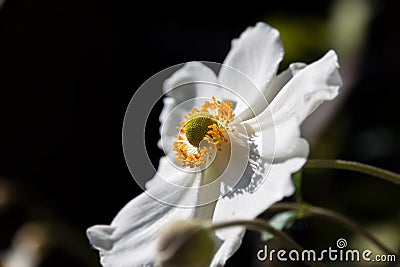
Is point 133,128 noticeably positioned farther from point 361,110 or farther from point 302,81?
point 361,110

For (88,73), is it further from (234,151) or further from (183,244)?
(183,244)

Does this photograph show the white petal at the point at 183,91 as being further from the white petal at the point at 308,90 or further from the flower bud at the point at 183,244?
the flower bud at the point at 183,244

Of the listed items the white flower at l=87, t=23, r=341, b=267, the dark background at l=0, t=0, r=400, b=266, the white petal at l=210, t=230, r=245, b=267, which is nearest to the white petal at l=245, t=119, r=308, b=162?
the white flower at l=87, t=23, r=341, b=267

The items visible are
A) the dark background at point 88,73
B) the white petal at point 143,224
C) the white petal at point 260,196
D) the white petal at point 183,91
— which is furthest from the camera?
the dark background at point 88,73

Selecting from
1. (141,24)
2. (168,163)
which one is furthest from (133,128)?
(141,24)

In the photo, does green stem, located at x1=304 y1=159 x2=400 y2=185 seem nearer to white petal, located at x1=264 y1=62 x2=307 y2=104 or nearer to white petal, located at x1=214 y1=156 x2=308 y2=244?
white petal, located at x1=214 y1=156 x2=308 y2=244

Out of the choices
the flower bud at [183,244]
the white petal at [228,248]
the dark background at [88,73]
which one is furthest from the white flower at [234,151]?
the dark background at [88,73]

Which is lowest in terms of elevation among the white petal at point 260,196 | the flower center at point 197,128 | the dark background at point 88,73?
the dark background at point 88,73

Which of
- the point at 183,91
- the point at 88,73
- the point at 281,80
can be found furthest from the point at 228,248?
the point at 88,73
